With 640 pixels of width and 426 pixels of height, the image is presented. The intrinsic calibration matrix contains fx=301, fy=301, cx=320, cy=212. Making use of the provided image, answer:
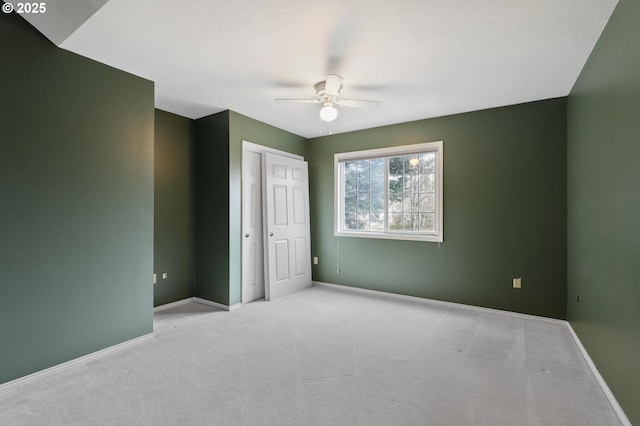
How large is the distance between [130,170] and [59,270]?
97 cm

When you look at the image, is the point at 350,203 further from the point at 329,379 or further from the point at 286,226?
the point at 329,379

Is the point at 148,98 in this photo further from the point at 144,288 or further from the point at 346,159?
the point at 346,159

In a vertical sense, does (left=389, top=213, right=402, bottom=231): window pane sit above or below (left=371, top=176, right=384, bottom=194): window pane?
below

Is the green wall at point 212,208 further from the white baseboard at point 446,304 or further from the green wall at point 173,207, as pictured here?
the white baseboard at point 446,304

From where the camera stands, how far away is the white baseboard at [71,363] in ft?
6.76

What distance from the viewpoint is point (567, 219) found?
3172mm

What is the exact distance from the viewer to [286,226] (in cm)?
442

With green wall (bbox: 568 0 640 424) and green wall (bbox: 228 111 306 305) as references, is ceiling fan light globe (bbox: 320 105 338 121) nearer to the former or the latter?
green wall (bbox: 228 111 306 305)

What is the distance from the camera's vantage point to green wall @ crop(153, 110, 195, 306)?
146 inches

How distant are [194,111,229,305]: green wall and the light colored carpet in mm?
704

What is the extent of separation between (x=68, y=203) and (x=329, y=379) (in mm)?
2395

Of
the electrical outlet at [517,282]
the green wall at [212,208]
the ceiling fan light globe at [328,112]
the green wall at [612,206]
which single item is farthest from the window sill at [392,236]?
the ceiling fan light globe at [328,112]

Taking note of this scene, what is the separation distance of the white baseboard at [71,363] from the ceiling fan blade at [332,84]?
2.83m

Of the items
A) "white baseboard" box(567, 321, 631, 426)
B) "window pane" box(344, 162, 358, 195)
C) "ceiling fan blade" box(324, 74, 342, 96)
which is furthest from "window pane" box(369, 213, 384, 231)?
"white baseboard" box(567, 321, 631, 426)
